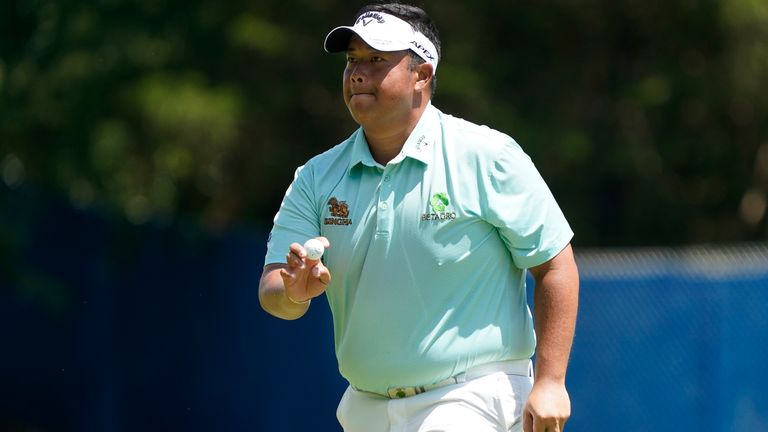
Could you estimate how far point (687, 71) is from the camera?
11.8 m

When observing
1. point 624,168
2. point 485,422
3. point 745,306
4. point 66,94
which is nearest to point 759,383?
point 745,306

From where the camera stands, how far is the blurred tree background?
31.6 ft

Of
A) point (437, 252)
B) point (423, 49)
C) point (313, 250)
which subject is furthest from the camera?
point (423, 49)

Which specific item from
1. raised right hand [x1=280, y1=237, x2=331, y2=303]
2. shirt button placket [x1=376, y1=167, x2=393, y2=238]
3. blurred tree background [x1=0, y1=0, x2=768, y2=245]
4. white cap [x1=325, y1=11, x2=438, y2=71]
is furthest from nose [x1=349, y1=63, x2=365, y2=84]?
blurred tree background [x1=0, y1=0, x2=768, y2=245]

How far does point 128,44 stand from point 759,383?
5.38 metres

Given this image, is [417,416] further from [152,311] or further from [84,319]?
[84,319]

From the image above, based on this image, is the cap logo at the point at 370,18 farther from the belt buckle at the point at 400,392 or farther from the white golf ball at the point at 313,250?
the belt buckle at the point at 400,392

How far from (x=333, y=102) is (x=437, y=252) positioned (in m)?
8.04

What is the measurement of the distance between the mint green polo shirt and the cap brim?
0.38 m

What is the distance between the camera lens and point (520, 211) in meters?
3.91

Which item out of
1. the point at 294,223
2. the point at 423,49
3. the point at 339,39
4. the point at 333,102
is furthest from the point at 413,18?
the point at 333,102

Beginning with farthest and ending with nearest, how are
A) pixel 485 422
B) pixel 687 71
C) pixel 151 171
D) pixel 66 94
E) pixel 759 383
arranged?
pixel 687 71, pixel 151 171, pixel 66 94, pixel 759 383, pixel 485 422

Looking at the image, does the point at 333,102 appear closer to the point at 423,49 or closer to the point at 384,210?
the point at 423,49

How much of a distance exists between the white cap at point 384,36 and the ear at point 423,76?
0.8 inches
